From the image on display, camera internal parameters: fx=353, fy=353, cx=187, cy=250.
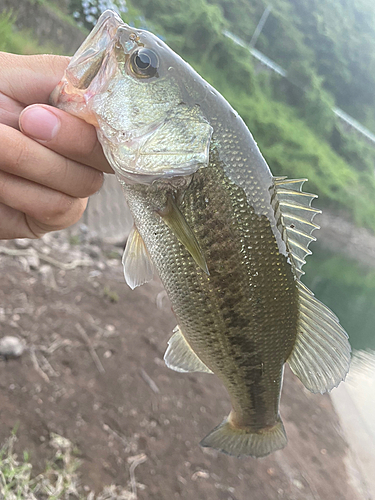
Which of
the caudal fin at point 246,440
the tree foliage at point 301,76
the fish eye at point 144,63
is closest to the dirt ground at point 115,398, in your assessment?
the caudal fin at point 246,440

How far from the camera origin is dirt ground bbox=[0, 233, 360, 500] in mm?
2526

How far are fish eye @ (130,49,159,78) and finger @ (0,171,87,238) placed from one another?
51cm

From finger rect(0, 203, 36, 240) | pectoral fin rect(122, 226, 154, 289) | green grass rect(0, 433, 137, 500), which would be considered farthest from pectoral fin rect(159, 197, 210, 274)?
green grass rect(0, 433, 137, 500)

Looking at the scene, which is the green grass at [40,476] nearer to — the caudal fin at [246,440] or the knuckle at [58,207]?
the caudal fin at [246,440]

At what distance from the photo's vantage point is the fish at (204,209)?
1103mm

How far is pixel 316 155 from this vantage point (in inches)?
1594

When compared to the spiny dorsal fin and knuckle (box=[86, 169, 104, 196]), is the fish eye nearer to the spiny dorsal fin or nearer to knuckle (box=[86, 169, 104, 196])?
knuckle (box=[86, 169, 104, 196])

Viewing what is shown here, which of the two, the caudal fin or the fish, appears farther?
the caudal fin

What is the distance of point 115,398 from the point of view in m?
3.03

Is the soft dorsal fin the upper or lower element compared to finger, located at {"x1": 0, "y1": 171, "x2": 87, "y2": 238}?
upper

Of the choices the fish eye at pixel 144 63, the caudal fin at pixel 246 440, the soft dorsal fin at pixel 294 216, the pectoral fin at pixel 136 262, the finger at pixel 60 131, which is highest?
the fish eye at pixel 144 63

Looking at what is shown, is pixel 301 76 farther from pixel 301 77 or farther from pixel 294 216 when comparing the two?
pixel 294 216

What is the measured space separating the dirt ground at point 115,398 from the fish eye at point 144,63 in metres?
2.24

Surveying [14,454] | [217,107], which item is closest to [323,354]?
[217,107]
